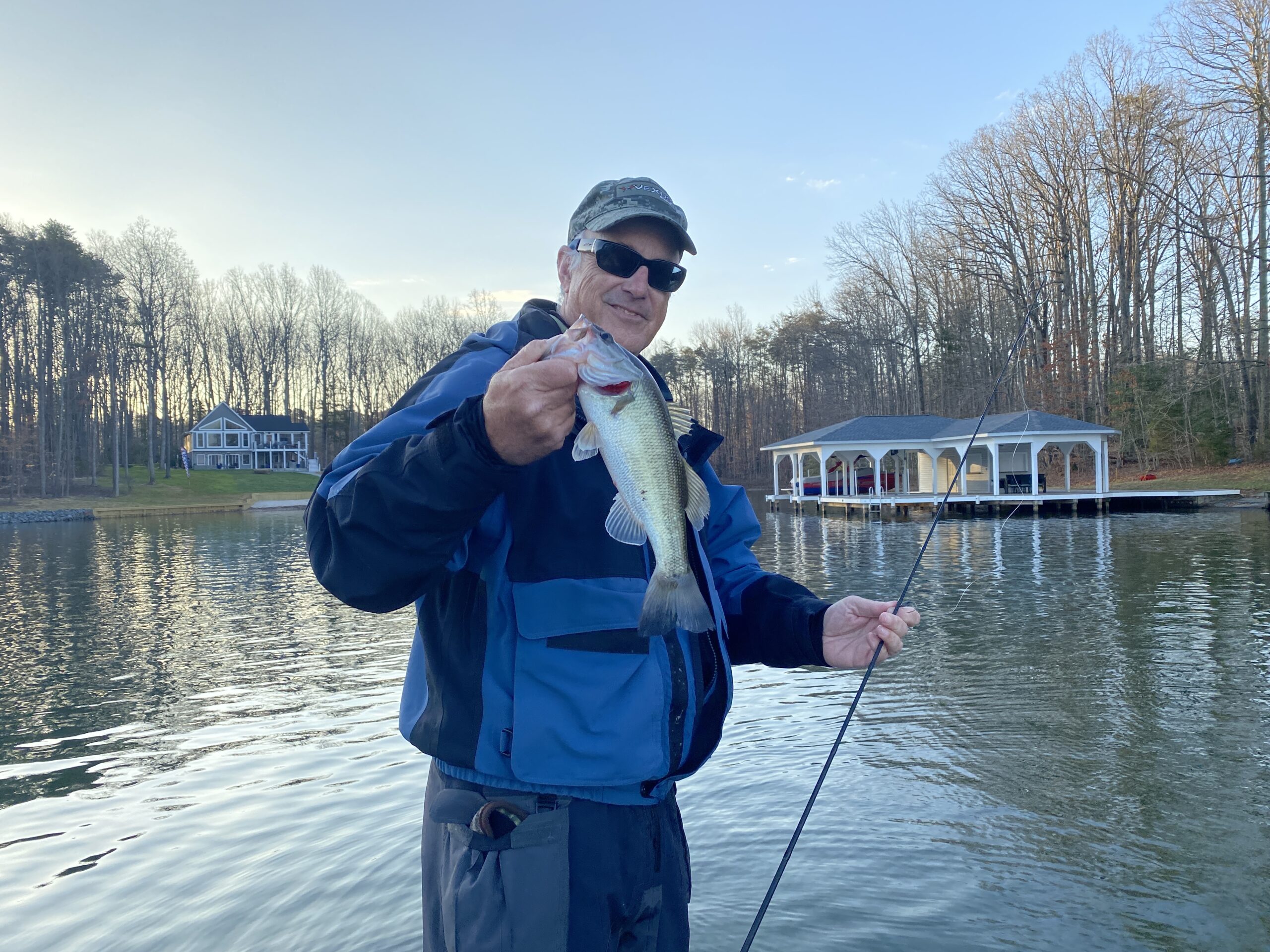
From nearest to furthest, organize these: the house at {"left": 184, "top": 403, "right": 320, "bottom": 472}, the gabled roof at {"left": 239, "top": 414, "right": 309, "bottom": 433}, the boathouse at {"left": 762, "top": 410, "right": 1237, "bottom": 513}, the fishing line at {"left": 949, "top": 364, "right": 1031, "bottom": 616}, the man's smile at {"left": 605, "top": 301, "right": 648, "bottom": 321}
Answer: the man's smile at {"left": 605, "top": 301, "right": 648, "bottom": 321} → the fishing line at {"left": 949, "top": 364, "right": 1031, "bottom": 616} → the boathouse at {"left": 762, "top": 410, "right": 1237, "bottom": 513} → the house at {"left": 184, "top": 403, "right": 320, "bottom": 472} → the gabled roof at {"left": 239, "top": 414, "right": 309, "bottom": 433}

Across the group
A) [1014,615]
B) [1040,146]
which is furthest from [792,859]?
[1040,146]

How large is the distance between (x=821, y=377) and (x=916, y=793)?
6902cm

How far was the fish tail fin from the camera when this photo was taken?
1.83m

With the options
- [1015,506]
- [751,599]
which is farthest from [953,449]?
[751,599]

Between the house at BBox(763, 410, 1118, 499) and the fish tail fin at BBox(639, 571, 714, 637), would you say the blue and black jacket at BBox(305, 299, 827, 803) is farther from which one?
the house at BBox(763, 410, 1118, 499)

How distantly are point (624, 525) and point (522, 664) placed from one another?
0.38 meters

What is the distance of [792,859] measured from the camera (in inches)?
200

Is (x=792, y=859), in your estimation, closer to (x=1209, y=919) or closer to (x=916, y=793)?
(x=916, y=793)

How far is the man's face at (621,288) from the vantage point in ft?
7.74

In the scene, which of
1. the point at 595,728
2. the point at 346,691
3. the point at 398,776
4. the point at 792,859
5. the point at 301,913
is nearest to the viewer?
the point at 595,728

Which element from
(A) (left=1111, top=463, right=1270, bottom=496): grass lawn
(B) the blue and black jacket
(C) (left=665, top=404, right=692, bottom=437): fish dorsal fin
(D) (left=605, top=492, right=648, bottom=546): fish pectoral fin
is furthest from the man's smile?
(A) (left=1111, top=463, right=1270, bottom=496): grass lawn

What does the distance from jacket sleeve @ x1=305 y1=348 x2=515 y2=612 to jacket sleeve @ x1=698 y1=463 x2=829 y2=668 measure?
3.13 feet

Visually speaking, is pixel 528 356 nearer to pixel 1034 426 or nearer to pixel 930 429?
pixel 1034 426

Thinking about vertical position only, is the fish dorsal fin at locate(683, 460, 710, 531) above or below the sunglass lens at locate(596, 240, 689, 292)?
below
